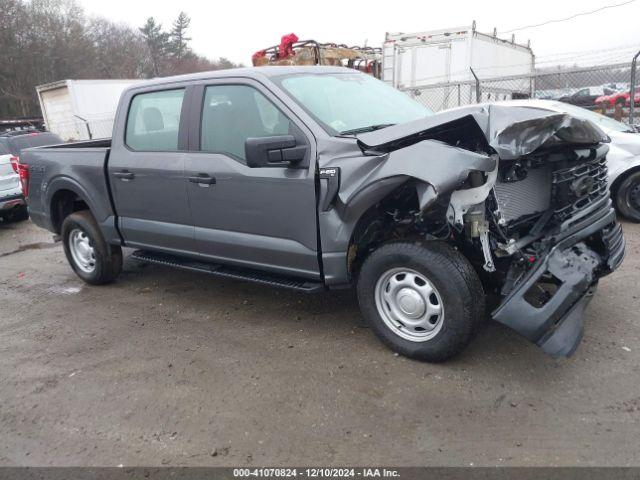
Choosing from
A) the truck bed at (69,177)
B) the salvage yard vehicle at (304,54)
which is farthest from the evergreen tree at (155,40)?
the truck bed at (69,177)

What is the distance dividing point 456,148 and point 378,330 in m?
1.35

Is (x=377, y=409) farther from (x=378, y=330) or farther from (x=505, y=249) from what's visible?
(x=505, y=249)

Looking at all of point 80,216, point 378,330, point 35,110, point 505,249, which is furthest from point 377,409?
point 35,110

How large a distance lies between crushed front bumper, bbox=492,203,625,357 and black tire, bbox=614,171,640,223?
3517mm

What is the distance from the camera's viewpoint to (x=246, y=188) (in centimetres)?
391

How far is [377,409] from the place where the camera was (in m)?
3.05

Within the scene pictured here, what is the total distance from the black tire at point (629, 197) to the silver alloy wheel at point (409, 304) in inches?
172

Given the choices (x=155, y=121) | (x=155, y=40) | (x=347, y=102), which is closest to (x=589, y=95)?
(x=347, y=102)

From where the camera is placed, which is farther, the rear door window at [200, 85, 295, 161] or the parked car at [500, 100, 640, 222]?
the parked car at [500, 100, 640, 222]

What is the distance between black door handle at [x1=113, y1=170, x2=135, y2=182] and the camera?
Result: 185 inches

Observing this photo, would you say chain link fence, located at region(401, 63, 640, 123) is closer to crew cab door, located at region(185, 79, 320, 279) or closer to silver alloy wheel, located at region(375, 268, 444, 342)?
crew cab door, located at region(185, 79, 320, 279)

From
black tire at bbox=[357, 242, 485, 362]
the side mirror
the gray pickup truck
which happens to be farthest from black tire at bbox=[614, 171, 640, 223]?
the side mirror

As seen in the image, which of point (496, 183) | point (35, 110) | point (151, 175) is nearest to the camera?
point (496, 183)

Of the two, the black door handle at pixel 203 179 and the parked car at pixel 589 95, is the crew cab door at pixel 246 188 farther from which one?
the parked car at pixel 589 95
